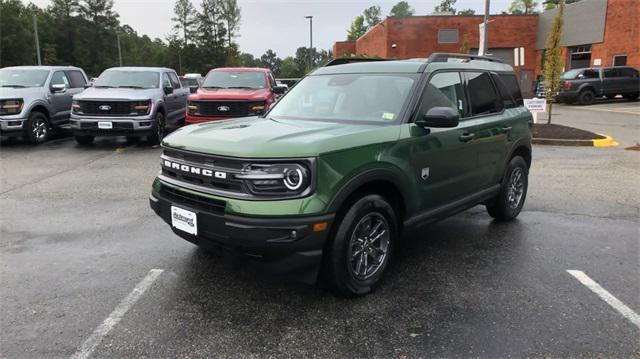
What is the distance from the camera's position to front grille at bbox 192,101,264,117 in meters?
11.5

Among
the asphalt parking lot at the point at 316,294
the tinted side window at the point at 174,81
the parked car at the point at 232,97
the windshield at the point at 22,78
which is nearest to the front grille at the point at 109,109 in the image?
the parked car at the point at 232,97

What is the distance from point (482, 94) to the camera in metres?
5.21

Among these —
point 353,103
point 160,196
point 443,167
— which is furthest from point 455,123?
point 160,196

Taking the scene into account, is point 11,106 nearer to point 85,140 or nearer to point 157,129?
point 85,140

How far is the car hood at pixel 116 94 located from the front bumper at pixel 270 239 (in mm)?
8722

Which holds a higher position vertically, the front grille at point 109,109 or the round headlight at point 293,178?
the front grille at point 109,109

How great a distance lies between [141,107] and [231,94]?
2.07m

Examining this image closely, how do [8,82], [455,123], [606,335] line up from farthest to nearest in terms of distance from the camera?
[8,82] < [455,123] < [606,335]

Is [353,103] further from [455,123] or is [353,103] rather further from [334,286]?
[334,286]

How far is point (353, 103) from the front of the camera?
4.51m

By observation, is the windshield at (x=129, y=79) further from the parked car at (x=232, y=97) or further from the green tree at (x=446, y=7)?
the green tree at (x=446, y=7)

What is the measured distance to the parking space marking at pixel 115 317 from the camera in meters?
3.09

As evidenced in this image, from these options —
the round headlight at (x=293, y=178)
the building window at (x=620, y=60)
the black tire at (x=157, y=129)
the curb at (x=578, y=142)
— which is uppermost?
the building window at (x=620, y=60)

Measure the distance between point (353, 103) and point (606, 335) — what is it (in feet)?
8.73
